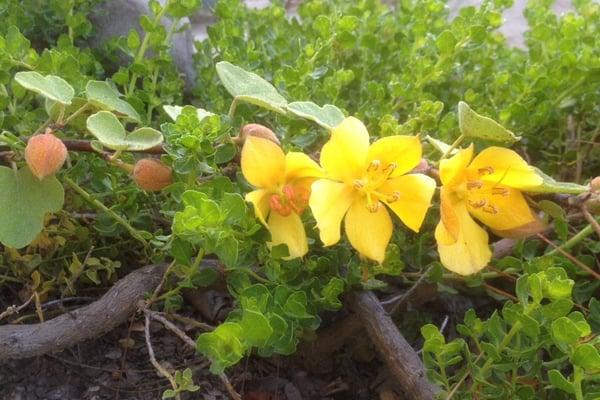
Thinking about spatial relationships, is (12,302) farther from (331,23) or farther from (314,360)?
(331,23)

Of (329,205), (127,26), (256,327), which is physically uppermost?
(329,205)

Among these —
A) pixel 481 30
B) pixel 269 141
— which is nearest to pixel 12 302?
pixel 269 141

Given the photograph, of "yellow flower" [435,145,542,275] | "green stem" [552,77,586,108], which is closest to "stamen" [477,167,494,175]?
"yellow flower" [435,145,542,275]

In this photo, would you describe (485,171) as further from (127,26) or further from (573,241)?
(127,26)

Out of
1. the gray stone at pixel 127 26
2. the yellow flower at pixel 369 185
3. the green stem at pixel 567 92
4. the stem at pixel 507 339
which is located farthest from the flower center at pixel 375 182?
the gray stone at pixel 127 26

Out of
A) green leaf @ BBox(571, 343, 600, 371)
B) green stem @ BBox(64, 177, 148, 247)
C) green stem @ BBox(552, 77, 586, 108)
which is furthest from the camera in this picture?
green stem @ BBox(552, 77, 586, 108)

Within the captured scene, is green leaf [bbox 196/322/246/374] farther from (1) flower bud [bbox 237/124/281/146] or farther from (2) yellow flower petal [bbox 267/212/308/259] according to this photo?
(1) flower bud [bbox 237/124/281/146]

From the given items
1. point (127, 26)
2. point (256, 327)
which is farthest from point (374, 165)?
point (127, 26)
